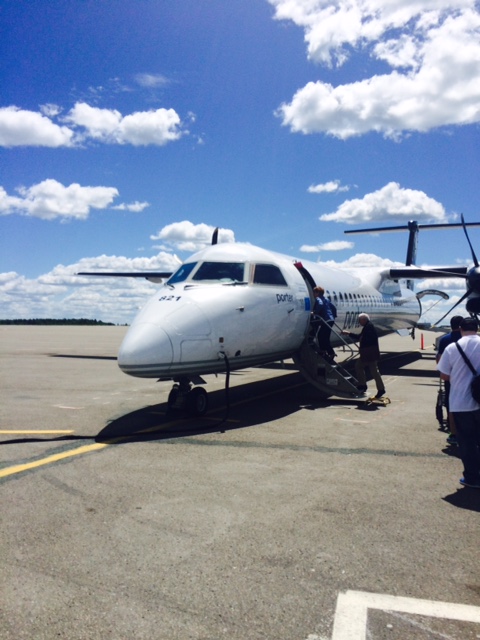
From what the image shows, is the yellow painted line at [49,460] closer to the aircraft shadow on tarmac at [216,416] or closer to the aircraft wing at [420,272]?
the aircraft shadow on tarmac at [216,416]

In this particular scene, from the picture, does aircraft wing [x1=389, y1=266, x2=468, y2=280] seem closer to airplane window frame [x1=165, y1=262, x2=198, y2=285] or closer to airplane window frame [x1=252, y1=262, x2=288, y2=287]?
airplane window frame [x1=252, y1=262, x2=288, y2=287]

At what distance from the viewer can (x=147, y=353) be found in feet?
26.5

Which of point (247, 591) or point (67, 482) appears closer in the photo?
point (247, 591)

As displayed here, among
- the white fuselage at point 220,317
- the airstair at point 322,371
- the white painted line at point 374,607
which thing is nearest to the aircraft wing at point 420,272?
the white fuselage at point 220,317

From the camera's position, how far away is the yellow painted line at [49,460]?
6332 mm

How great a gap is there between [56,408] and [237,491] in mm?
6268

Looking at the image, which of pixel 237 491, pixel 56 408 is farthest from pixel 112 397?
pixel 237 491

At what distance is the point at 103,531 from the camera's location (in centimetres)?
457

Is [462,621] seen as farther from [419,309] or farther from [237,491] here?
[419,309]

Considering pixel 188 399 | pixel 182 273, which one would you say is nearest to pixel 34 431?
pixel 188 399

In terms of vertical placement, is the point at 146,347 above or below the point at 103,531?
above

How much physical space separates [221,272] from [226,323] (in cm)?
143

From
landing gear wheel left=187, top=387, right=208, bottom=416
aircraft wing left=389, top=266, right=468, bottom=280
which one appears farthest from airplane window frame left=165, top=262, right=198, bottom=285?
aircraft wing left=389, top=266, right=468, bottom=280

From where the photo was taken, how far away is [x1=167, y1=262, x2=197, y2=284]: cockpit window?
10.3 metres
